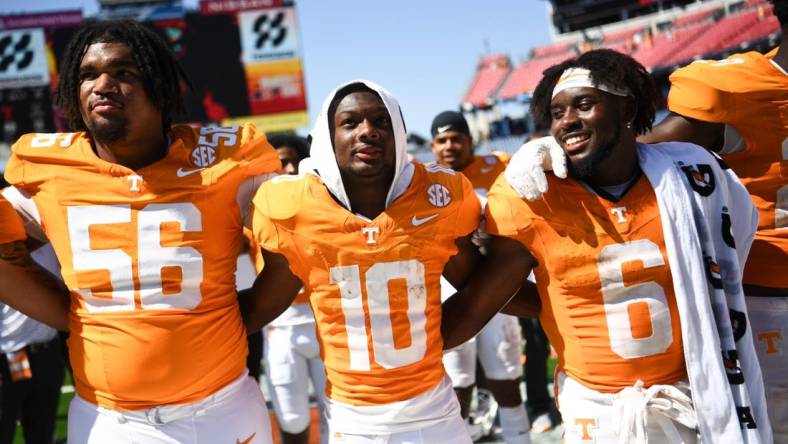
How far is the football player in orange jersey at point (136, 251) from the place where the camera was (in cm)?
202

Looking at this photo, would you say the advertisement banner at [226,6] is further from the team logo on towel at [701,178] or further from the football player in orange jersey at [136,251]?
the team logo on towel at [701,178]

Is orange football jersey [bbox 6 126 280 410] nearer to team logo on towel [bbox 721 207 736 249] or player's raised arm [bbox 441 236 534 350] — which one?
player's raised arm [bbox 441 236 534 350]

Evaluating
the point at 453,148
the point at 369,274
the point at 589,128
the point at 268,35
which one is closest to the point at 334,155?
the point at 369,274

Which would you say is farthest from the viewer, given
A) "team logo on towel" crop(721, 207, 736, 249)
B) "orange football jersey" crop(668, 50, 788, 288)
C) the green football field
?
the green football field

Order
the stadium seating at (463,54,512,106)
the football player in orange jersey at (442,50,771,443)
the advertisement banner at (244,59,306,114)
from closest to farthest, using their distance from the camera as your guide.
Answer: the football player in orange jersey at (442,50,771,443) → the advertisement banner at (244,59,306,114) → the stadium seating at (463,54,512,106)

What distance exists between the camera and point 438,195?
84.0 inches

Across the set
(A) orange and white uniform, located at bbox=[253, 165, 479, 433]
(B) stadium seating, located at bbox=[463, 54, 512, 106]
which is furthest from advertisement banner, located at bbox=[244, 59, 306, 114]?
(B) stadium seating, located at bbox=[463, 54, 512, 106]

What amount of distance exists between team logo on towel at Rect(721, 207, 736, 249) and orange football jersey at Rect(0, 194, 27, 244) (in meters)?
2.04

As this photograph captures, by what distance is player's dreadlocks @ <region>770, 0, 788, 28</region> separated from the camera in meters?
2.44

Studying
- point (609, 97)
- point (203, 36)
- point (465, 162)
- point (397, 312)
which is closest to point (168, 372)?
point (397, 312)

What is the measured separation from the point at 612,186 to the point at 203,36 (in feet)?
55.3

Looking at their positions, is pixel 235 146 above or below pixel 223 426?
above

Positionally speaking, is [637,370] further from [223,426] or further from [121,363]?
[121,363]

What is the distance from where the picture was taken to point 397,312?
6.78ft
